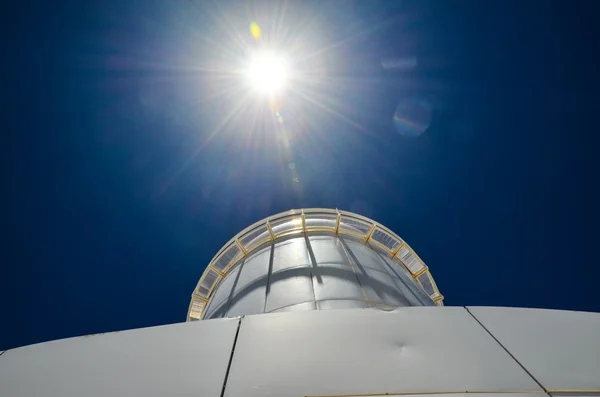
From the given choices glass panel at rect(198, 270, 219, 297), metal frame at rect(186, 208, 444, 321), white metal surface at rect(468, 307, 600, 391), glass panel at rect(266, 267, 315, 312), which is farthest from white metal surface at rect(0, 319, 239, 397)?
glass panel at rect(198, 270, 219, 297)

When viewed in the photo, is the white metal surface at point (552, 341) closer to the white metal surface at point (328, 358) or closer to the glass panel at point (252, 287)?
the white metal surface at point (328, 358)

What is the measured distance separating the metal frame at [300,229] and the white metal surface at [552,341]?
841 centimetres

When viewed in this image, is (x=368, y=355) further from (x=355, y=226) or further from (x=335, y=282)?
(x=355, y=226)

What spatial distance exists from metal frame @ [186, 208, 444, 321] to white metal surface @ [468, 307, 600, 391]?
27.6 ft

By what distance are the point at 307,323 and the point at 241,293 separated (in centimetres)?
556

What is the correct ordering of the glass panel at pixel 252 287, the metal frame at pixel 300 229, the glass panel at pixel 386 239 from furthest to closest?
the glass panel at pixel 386 239, the metal frame at pixel 300 229, the glass panel at pixel 252 287

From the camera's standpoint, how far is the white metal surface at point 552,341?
358 centimetres

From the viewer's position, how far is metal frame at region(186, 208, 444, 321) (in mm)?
13141

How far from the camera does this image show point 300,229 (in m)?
13.0

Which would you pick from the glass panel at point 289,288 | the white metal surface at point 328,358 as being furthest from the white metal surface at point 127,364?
the glass panel at point 289,288

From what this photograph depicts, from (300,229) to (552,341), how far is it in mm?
9323

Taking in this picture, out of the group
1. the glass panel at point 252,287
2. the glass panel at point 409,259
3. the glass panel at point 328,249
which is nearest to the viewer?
the glass panel at point 252,287

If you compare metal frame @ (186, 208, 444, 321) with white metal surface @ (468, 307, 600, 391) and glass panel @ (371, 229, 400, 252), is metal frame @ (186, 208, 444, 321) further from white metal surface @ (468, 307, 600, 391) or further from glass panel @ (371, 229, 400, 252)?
white metal surface @ (468, 307, 600, 391)

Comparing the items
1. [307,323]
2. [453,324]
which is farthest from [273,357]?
[453,324]
